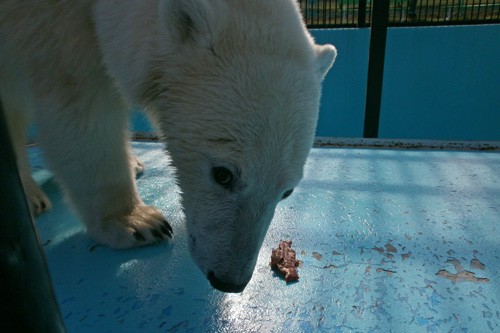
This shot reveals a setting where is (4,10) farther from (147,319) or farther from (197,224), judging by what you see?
(147,319)

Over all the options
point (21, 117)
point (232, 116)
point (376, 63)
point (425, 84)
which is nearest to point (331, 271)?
point (232, 116)

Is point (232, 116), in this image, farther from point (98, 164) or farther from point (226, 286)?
point (98, 164)

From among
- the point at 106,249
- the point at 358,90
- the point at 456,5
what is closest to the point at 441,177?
the point at 106,249

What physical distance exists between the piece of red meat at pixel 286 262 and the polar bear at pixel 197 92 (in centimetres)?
20

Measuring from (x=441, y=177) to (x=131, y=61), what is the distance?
1545mm

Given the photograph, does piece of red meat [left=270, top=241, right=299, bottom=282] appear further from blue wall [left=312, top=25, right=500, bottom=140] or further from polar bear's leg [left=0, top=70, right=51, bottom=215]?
blue wall [left=312, top=25, right=500, bottom=140]

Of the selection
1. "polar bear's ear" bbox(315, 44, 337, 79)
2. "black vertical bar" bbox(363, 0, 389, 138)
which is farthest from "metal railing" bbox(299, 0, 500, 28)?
"polar bear's ear" bbox(315, 44, 337, 79)

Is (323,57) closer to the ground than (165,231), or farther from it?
farther from it

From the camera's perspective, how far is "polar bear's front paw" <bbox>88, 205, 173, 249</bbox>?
132 centimetres

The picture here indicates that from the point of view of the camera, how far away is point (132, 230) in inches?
52.6

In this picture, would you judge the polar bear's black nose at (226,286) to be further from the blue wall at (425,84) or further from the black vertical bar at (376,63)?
the blue wall at (425,84)

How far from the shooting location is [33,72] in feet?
4.04

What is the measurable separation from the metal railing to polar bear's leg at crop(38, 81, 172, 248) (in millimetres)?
3200

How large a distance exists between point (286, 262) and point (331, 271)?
0.13m
